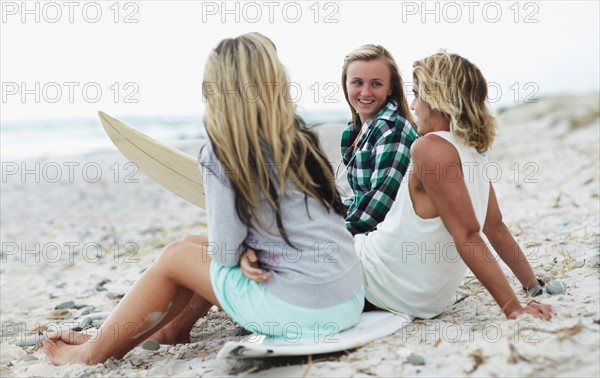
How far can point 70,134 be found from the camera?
64.3 feet

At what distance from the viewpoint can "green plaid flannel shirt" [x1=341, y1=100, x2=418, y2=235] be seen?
3.06 meters

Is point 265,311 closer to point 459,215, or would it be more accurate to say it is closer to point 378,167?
point 459,215

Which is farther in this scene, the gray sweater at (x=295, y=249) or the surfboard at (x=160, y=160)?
the surfboard at (x=160, y=160)

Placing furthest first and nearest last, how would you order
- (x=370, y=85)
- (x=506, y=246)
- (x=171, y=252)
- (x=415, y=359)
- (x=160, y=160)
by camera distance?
(x=160, y=160)
(x=370, y=85)
(x=506, y=246)
(x=171, y=252)
(x=415, y=359)

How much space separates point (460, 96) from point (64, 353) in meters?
2.01

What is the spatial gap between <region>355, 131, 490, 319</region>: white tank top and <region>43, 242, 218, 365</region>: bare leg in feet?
2.41

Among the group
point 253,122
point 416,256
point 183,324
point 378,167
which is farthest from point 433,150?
point 183,324

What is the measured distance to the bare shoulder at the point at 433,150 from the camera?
2.48m

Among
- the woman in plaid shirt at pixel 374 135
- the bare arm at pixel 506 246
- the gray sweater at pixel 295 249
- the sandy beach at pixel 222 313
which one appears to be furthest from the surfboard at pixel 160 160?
the bare arm at pixel 506 246

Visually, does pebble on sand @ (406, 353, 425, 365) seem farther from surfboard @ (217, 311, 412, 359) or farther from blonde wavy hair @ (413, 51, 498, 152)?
blonde wavy hair @ (413, 51, 498, 152)

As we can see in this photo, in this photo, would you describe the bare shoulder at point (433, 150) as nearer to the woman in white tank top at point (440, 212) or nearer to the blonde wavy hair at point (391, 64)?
the woman in white tank top at point (440, 212)

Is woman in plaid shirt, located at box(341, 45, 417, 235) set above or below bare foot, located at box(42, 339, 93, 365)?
above

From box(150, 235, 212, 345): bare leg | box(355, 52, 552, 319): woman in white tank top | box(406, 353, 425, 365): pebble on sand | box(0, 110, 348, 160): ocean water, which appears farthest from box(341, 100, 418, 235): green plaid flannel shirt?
box(0, 110, 348, 160): ocean water

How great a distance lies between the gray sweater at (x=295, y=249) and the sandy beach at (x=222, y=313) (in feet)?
0.84
